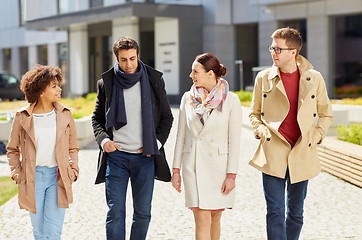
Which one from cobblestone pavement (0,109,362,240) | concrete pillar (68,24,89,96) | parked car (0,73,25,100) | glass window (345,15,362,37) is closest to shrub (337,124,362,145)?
cobblestone pavement (0,109,362,240)

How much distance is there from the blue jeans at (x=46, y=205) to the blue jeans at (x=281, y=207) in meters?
1.63

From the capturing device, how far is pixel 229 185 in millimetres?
4773

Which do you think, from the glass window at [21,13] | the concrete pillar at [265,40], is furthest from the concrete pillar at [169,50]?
the glass window at [21,13]

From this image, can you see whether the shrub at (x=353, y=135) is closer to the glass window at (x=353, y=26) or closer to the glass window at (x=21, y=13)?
the glass window at (x=353, y=26)

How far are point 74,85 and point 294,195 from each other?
110ft

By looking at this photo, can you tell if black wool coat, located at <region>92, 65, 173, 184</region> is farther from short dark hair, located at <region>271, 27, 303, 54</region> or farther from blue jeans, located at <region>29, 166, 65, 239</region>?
short dark hair, located at <region>271, 27, 303, 54</region>

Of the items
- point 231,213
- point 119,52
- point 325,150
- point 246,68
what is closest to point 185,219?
point 231,213

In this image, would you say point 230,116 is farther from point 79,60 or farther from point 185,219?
point 79,60

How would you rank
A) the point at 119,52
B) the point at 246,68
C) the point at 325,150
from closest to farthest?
the point at 119,52 → the point at 325,150 → the point at 246,68

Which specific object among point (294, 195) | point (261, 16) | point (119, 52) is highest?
point (261, 16)

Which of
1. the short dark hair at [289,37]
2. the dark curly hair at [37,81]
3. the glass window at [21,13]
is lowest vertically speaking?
the dark curly hair at [37,81]

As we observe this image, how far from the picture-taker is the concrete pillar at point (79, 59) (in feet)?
121

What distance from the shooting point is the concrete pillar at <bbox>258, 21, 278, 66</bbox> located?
2909cm

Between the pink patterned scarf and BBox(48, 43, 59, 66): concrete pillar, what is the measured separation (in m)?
39.1
